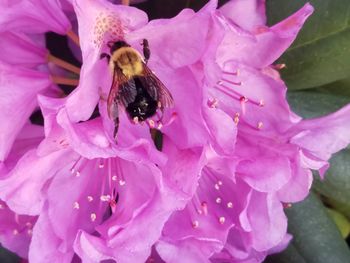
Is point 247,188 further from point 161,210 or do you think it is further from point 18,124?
point 18,124

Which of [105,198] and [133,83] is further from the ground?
[133,83]

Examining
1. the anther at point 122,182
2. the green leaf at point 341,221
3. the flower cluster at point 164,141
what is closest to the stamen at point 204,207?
the flower cluster at point 164,141

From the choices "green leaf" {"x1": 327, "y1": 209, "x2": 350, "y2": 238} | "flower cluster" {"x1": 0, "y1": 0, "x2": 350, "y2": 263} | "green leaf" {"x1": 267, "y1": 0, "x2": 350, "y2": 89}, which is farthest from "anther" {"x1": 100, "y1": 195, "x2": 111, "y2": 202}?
"green leaf" {"x1": 327, "y1": 209, "x2": 350, "y2": 238}

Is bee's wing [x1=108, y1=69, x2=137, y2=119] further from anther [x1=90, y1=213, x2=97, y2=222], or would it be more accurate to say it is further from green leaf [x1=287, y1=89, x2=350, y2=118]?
green leaf [x1=287, y1=89, x2=350, y2=118]

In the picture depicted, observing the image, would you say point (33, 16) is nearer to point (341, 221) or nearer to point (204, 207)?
point (204, 207)

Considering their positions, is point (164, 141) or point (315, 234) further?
point (315, 234)

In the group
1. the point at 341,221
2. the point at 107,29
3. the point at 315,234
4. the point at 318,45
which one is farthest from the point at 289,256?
the point at 107,29

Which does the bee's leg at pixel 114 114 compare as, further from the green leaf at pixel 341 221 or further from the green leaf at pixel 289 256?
Answer: the green leaf at pixel 341 221
